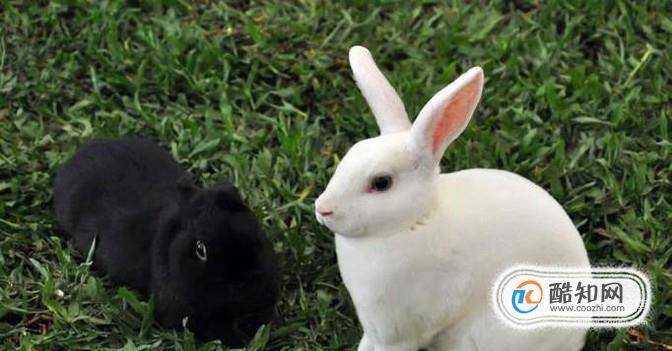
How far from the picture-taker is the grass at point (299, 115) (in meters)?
3.15

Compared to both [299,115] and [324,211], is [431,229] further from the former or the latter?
[299,115]

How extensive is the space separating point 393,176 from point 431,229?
6.8 inches

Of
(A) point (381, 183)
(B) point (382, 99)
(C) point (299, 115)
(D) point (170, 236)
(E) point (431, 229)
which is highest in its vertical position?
(B) point (382, 99)

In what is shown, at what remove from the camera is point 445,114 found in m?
2.42

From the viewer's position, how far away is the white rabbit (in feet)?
7.99

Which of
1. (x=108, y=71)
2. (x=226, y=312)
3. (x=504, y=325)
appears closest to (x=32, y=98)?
(x=108, y=71)

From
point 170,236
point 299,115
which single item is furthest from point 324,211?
point 299,115

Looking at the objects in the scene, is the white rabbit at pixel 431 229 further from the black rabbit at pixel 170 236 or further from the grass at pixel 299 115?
the grass at pixel 299 115

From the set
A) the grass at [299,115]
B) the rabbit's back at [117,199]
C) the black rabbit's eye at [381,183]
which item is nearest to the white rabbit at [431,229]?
the black rabbit's eye at [381,183]

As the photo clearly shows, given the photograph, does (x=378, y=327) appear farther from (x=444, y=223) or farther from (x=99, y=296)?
(x=99, y=296)

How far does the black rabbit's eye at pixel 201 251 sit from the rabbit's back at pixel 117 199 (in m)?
0.28

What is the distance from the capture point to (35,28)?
13.8 ft

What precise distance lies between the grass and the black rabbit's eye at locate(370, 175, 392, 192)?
0.76 metres

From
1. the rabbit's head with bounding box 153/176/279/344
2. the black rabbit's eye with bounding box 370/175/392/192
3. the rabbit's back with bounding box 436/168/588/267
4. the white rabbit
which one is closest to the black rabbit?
the rabbit's head with bounding box 153/176/279/344
